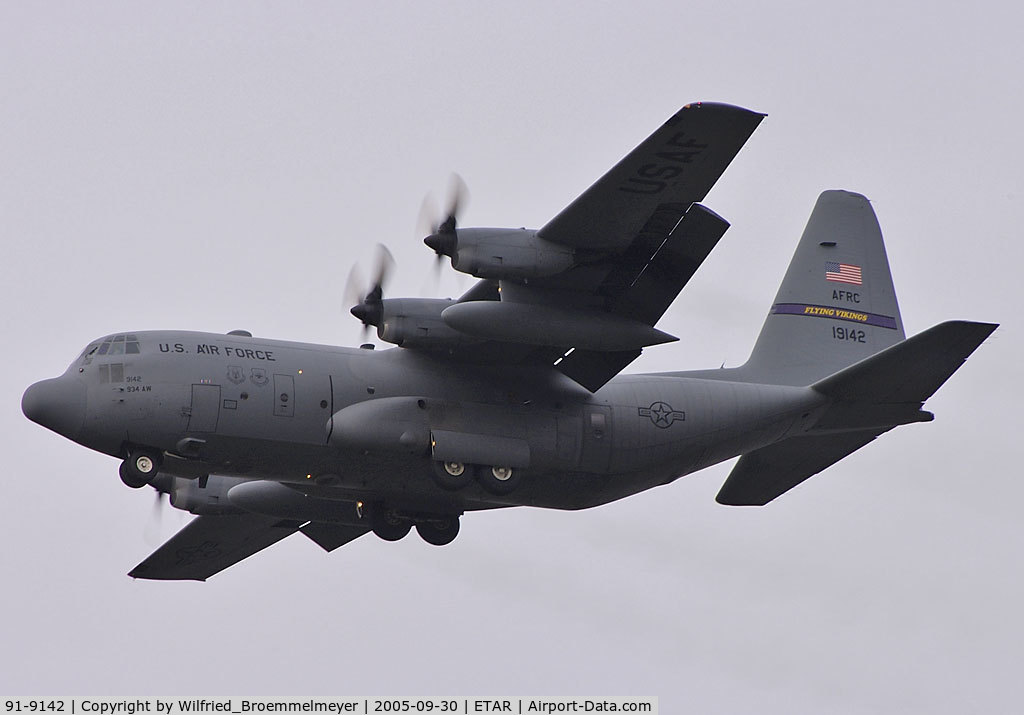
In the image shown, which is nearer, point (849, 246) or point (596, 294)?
point (596, 294)

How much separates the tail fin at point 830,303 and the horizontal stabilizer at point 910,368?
1.05 m

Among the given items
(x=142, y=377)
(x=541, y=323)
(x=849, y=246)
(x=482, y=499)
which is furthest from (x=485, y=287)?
(x=849, y=246)

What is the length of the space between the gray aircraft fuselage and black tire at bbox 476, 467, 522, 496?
16 cm

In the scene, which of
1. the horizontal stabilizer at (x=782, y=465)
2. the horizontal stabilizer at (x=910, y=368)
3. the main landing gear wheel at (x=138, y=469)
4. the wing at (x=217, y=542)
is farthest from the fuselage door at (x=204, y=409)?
the horizontal stabilizer at (x=910, y=368)

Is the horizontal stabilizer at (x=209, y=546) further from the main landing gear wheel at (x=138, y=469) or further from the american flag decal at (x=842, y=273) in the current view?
the american flag decal at (x=842, y=273)

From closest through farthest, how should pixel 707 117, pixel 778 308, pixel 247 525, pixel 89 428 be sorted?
pixel 707 117 → pixel 89 428 → pixel 778 308 → pixel 247 525

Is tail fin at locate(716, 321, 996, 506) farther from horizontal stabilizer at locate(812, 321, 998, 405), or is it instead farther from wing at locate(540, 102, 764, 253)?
wing at locate(540, 102, 764, 253)

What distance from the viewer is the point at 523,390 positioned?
21.4m

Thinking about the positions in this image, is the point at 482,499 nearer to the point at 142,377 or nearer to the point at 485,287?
the point at 485,287

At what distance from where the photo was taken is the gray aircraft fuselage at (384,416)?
19.6 m

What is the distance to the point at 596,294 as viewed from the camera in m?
20.3

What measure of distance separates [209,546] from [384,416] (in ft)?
23.1

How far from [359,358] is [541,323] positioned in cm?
270

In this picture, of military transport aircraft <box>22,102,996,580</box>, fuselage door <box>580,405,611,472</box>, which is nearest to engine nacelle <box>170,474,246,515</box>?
military transport aircraft <box>22,102,996,580</box>
